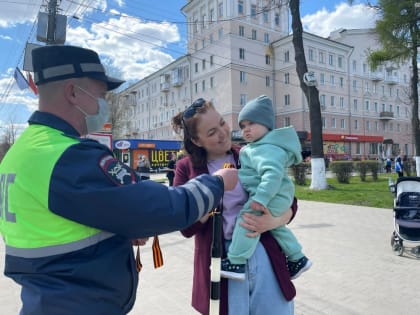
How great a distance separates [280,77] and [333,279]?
138ft

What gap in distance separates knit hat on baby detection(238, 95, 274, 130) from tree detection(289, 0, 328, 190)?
1244cm

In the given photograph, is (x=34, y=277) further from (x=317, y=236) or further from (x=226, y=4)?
(x=226, y=4)

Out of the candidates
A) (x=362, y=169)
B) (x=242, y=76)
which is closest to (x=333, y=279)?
(x=362, y=169)

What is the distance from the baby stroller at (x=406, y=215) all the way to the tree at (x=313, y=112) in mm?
7908

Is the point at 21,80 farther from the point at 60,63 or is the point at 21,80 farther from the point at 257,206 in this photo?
the point at 257,206

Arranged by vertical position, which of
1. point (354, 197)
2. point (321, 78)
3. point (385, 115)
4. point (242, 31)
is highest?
point (242, 31)

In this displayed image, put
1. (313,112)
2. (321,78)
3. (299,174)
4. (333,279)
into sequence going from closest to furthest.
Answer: (333,279)
(313,112)
(299,174)
(321,78)

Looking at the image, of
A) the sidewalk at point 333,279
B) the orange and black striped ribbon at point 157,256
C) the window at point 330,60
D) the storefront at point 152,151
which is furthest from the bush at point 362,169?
the window at point 330,60

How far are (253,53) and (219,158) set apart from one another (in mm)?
42825

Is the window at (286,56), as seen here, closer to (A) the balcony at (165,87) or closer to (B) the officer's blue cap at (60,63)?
(A) the balcony at (165,87)

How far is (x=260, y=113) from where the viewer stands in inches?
77.6

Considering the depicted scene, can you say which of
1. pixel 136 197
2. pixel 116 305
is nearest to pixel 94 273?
pixel 116 305

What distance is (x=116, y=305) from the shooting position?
1317mm

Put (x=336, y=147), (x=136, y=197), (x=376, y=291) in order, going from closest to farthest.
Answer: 1. (x=136, y=197)
2. (x=376, y=291)
3. (x=336, y=147)
